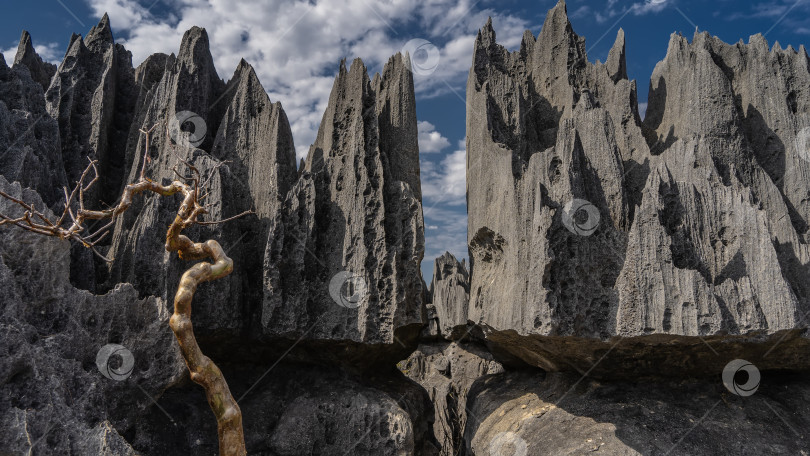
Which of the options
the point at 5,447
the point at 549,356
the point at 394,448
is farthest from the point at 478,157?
the point at 5,447

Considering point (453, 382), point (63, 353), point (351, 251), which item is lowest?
point (453, 382)

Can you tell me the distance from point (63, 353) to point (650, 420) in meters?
9.29

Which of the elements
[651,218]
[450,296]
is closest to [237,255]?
[651,218]

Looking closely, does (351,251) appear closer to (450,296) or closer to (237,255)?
(237,255)

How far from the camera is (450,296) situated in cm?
2005

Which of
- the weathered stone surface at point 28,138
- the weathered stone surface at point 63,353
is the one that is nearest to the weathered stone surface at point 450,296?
the weathered stone surface at point 63,353

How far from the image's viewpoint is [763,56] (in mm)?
12352

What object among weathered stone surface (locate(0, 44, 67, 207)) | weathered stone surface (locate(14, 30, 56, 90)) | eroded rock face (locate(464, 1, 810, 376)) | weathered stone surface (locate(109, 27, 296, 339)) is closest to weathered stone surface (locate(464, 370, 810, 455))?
eroded rock face (locate(464, 1, 810, 376))

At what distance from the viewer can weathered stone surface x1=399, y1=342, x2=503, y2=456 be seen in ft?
54.6

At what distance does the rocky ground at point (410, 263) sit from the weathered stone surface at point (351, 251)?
0.16ft

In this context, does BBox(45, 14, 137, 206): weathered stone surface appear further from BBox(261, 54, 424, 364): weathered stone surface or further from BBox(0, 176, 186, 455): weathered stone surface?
BBox(261, 54, 424, 364): weathered stone surface

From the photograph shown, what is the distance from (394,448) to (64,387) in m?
5.64

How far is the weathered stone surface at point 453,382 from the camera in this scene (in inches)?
656

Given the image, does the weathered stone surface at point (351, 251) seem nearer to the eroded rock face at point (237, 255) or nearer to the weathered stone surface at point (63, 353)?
the eroded rock face at point (237, 255)
